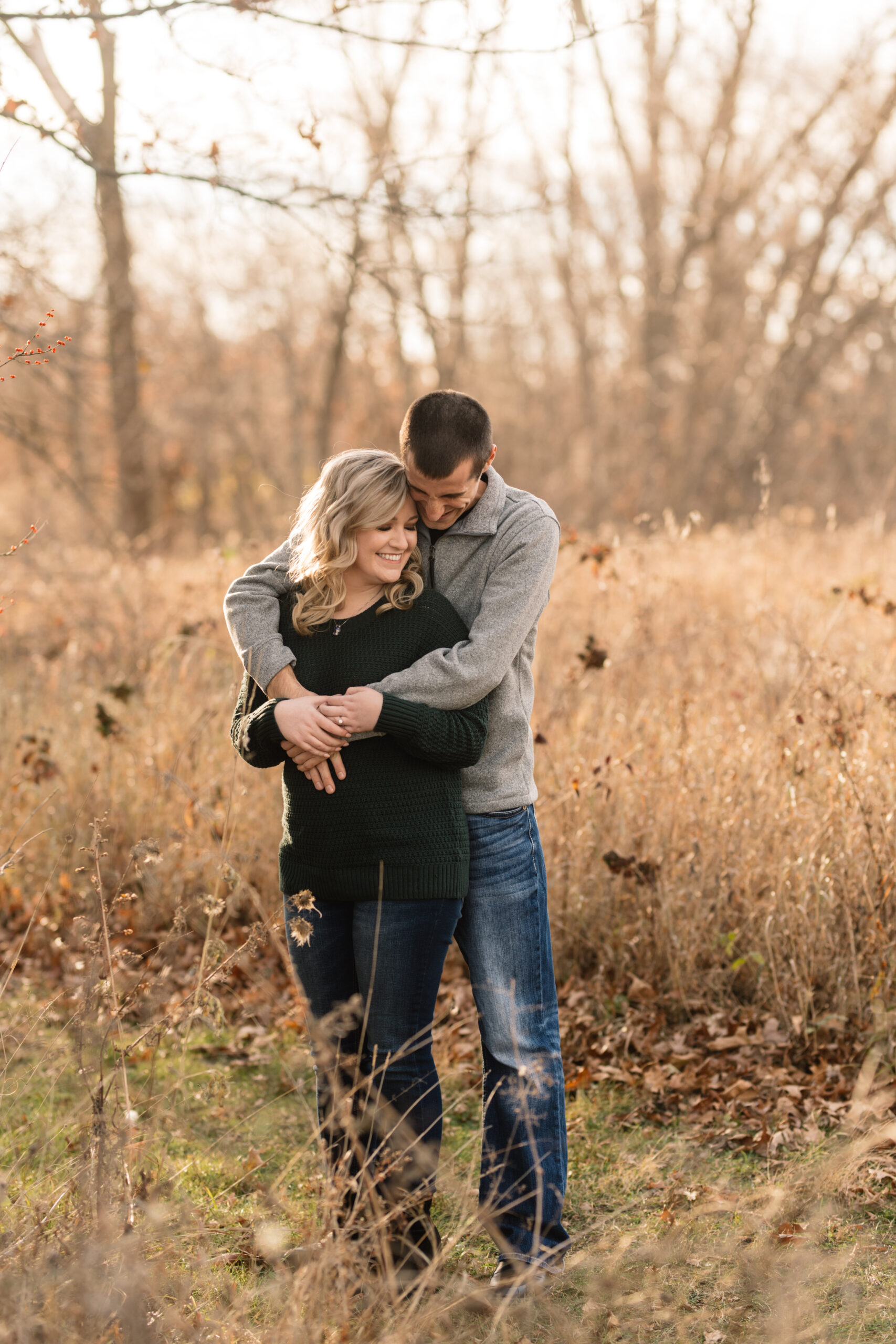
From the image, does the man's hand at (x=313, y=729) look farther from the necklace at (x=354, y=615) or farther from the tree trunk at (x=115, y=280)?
the tree trunk at (x=115, y=280)

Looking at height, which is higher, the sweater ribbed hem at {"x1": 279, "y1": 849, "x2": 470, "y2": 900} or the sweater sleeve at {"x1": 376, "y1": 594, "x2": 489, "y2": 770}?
the sweater sleeve at {"x1": 376, "y1": 594, "x2": 489, "y2": 770}

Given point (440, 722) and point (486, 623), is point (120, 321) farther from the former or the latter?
point (440, 722)

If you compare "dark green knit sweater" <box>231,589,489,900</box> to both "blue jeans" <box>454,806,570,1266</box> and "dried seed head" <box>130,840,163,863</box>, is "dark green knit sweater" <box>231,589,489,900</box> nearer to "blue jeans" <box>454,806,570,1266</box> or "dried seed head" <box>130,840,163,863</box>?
"blue jeans" <box>454,806,570,1266</box>

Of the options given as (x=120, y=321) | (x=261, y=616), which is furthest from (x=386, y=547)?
(x=120, y=321)

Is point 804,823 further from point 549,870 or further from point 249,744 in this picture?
point 249,744

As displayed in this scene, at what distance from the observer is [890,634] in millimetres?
6152

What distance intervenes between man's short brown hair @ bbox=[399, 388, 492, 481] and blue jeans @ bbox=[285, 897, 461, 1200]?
3.40ft

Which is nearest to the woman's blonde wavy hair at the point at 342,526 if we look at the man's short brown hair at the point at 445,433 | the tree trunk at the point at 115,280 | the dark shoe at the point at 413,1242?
the man's short brown hair at the point at 445,433

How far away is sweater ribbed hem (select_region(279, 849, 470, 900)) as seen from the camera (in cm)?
257

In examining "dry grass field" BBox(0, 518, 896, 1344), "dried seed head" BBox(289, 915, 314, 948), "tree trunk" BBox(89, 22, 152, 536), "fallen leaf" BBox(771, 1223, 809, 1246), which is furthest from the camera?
"tree trunk" BBox(89, 22, 152, 536)

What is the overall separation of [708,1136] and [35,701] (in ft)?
15.3

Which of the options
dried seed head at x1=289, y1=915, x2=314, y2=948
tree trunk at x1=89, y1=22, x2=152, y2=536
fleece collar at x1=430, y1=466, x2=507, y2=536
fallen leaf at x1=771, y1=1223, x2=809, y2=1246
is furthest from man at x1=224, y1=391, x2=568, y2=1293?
tree trunk at x1=89, y1=22, x2=152, y2=536

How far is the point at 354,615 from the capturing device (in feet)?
8.89

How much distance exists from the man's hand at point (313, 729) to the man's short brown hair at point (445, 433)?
608mm
